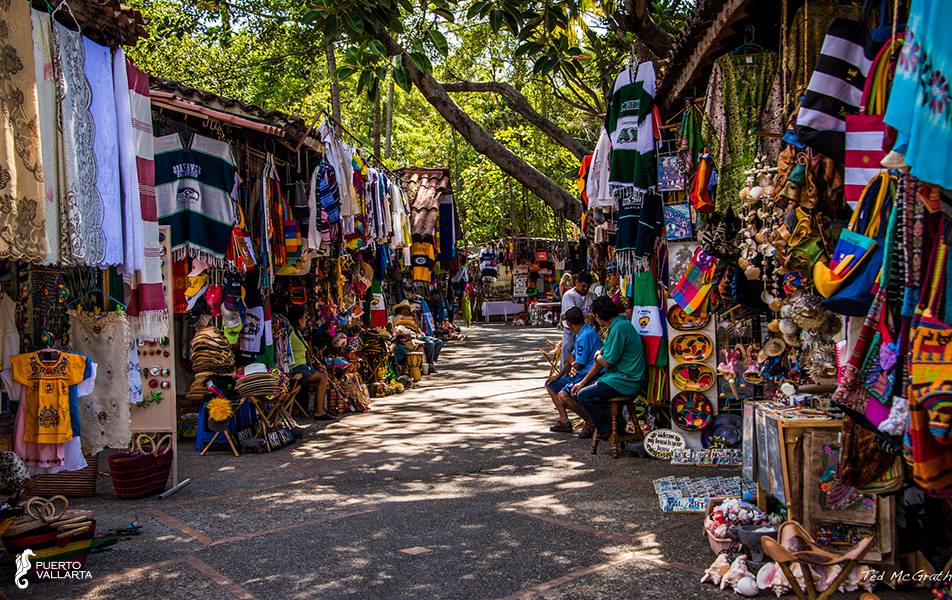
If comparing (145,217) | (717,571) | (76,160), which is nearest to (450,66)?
(145,217)

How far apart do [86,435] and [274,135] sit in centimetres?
436

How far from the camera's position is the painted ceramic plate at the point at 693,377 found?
25.4ft

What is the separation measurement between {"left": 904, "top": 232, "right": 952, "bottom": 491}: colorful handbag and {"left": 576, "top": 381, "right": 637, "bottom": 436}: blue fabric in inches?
203

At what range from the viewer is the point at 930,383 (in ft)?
9.70

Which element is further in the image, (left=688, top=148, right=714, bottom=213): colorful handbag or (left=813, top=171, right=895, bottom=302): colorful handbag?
(left=688, top=148, right=714, bottom=213): colorful handbag

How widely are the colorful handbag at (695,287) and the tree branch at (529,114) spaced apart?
3538 mm

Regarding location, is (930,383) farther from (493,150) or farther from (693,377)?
(493,150)

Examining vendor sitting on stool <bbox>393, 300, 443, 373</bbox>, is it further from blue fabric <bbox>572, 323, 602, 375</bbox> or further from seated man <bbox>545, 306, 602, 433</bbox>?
blue fabric <bbox>572, 323, 602, 375</bbox>

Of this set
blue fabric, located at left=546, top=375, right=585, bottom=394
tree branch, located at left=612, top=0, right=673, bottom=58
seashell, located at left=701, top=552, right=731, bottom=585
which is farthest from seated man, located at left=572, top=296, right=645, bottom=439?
seashell, located at left=701, top=552, right=731, bottom=585

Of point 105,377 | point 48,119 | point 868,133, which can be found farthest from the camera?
point 105,377

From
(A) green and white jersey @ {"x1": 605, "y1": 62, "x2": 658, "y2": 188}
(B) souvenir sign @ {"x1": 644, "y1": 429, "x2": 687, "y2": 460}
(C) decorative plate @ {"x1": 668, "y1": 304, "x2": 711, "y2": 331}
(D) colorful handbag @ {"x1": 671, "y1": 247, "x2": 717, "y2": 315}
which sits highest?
(A) green and white jersey @ {"x1": 605, "y1": 62, "x2": 658, "y2": 188}

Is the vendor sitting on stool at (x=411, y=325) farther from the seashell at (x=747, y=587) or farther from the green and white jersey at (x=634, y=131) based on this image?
Result: the seashell at (x=747, y=587)

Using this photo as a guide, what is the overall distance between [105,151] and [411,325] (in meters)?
11.2

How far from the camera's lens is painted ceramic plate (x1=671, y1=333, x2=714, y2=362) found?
783 centimetres
